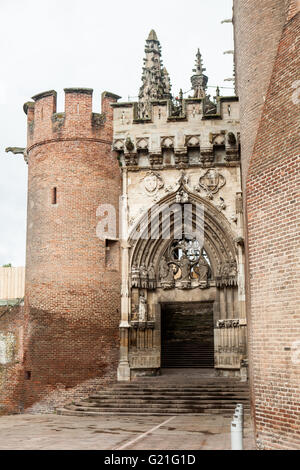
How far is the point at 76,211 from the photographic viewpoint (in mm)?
18438

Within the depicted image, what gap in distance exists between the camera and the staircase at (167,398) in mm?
15500

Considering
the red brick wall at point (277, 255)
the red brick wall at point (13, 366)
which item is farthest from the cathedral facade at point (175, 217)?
the red brick wall at point (277, 255)

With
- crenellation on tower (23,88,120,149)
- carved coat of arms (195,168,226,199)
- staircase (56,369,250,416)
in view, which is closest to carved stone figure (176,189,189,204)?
carved coat of arms (195,168,226,199)

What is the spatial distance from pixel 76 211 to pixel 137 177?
7.66ft

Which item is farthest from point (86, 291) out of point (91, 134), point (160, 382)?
point (91, 134)

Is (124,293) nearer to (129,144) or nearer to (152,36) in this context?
(129,144)

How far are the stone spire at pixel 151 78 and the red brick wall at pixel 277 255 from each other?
41.9ft

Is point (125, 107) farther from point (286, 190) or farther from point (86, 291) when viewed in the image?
point (286, 190)

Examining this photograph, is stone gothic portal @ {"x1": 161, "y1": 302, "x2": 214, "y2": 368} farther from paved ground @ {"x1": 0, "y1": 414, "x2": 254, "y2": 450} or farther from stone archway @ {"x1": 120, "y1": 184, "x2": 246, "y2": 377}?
paved ground @ {"x1": 0, "y1": 414, "x2": 254, "y2": 450}

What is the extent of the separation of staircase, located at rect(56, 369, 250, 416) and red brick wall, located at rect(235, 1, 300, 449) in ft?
19.9

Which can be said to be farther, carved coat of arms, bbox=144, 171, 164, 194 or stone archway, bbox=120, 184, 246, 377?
carved coat of arms, bbox=144, 171, 164, 194

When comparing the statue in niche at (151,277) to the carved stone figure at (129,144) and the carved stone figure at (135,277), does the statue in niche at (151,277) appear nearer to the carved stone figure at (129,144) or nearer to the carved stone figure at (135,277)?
the carved stone figure at (135,277)

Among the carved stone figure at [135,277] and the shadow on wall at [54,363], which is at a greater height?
the carved stone figure at [135,277]

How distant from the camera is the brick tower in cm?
1750
